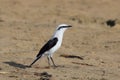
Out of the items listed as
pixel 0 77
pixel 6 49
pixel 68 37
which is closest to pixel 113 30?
pixel 68 37

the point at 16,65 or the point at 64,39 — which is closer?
the point at 16,65

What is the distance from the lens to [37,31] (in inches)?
720

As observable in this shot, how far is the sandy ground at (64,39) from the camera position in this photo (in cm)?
1275

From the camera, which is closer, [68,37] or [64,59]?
[64,59]

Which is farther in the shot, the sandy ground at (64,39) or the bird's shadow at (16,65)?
the bird's shadow at (16,65)

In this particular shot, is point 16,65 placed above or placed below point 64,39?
below

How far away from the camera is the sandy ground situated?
12.8 m

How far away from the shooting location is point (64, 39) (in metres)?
17.3

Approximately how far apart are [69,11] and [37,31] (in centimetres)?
412

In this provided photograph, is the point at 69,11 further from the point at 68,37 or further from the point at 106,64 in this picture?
the point at 106,64

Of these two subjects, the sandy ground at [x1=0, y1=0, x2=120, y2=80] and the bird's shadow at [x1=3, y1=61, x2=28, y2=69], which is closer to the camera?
the sandy ground at [x1=0, y1=0, x2=120, y2=80]

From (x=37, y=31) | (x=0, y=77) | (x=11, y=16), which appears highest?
(x=11, y=16)

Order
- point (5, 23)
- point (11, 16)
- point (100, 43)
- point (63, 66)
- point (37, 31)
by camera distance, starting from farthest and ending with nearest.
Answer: point (11, 16) < point (5, 23) < point (37, 31) < point (100, 43) < point (63, 66)

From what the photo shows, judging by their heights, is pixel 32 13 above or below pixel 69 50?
above
